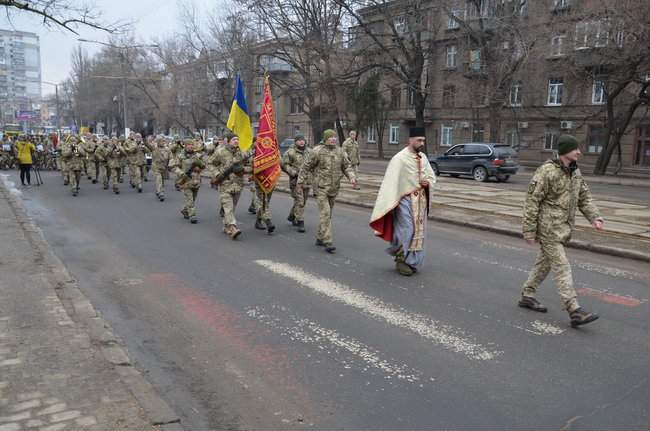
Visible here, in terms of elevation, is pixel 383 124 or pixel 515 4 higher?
pixel 515 4

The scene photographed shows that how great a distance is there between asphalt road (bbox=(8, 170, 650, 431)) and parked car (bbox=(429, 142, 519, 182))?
14.6 m

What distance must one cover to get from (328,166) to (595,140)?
31311 mm

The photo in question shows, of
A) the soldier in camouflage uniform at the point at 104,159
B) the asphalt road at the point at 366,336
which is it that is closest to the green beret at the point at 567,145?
the asphalt road at the point at 366,336

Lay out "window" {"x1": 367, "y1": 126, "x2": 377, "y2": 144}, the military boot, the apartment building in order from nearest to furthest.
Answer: the military boot → "window" {"x1": 367, "y1": 126, "x2": 377, "y2": 144} → the apartment building

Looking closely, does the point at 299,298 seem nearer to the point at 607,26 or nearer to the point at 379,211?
the point at 379,211

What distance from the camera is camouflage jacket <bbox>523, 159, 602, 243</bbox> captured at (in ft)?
18.3

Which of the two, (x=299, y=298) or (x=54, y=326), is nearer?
(x=54, y=326)

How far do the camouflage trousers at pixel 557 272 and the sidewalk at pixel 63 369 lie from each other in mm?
3718

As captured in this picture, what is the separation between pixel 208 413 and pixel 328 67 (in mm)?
30653

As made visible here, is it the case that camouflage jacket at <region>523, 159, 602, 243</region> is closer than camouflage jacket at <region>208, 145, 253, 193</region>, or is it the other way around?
camouflage jacket at <region>523, 159, 602, 243</region>

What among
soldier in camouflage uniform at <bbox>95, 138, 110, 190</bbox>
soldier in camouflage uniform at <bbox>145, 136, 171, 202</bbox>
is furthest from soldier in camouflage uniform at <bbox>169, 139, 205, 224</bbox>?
soldier in camouflage uniform at <bbox>95, 138, 110, 190</bbox>

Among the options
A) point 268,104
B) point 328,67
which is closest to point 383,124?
point 328,67

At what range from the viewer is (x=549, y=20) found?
93.7ft

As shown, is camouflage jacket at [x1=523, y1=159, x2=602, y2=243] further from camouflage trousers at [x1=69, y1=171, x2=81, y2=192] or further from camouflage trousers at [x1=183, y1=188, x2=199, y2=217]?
camouflage trousers at [x1=69, y1=171, x2=81, y2=192]
